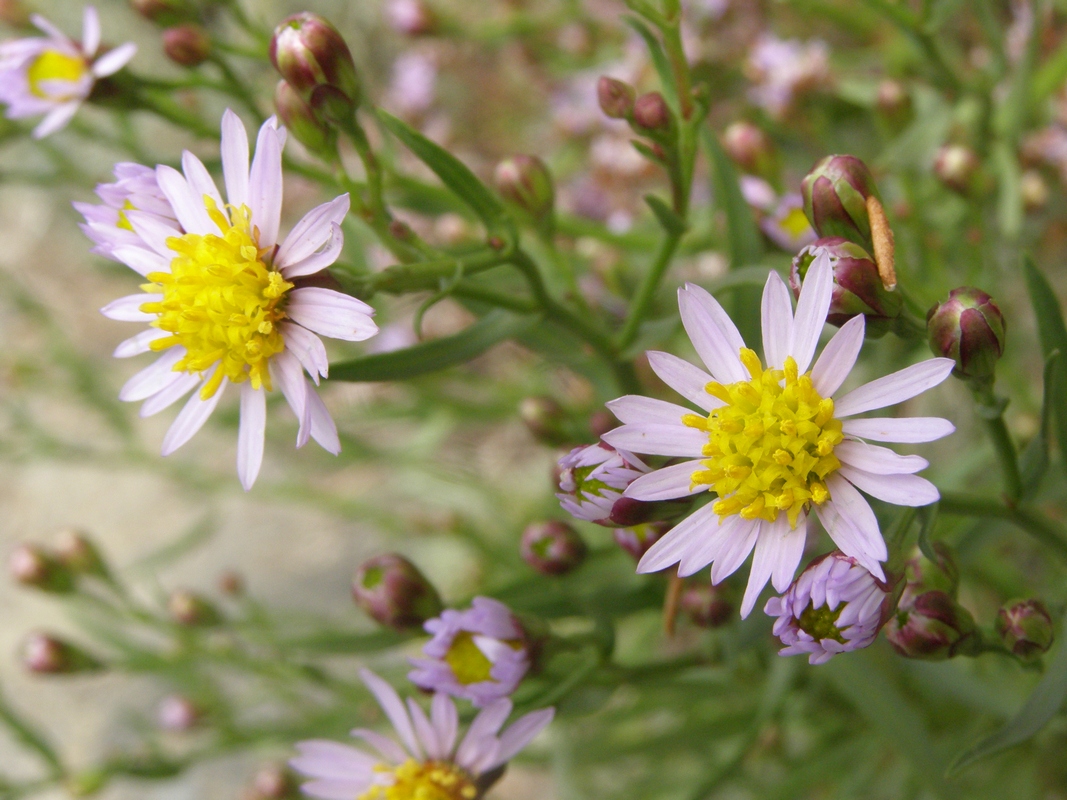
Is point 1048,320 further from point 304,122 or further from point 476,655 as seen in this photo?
point 304,122

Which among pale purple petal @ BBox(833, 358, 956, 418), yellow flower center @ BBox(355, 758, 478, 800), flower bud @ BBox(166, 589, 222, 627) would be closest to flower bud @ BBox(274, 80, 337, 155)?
pale purple petal @ BBox(833, 358, 956, 418)

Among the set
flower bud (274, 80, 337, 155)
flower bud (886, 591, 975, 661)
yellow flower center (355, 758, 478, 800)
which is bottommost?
yellow flower center (355, 758, 478, 800)

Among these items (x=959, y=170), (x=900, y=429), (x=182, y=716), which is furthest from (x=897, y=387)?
(x=182, y=716)

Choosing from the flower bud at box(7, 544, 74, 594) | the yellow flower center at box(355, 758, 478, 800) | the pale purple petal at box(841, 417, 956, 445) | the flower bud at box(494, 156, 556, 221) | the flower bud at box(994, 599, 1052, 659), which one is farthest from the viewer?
the flower bud at box(7, 544, 74, 594)

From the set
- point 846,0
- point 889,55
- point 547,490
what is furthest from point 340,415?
point 846,0

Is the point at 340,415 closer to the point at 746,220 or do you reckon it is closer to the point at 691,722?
the point at 691,722

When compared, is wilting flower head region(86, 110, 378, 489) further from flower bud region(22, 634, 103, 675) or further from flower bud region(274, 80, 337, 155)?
flower bud region(22, 634, 103, 675)

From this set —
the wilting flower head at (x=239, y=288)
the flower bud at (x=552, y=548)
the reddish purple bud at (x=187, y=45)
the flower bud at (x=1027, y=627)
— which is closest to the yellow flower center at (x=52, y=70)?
the reddish purple bud at (x=187, y=45)
